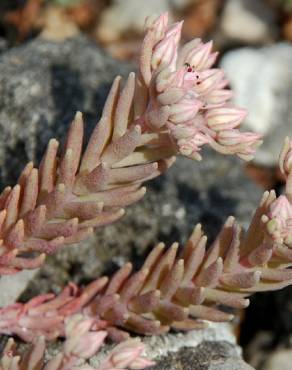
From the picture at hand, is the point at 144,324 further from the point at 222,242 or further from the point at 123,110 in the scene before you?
the point at 123,110

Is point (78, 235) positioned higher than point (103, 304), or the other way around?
point (78, 235)

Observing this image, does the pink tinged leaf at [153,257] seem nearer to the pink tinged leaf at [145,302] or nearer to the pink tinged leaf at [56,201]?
the pink tinged leaf at [145,302]

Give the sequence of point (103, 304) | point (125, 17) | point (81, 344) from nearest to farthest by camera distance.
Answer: point (81, 344)
point (103, 304)
point (125, 17)

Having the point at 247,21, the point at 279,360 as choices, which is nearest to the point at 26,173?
the point at 279,360

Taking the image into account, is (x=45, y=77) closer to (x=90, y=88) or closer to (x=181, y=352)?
(x=90, y=88)

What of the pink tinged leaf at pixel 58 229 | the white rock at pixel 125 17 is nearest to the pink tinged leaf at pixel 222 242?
the pink tinged leaf at pixel 58 229

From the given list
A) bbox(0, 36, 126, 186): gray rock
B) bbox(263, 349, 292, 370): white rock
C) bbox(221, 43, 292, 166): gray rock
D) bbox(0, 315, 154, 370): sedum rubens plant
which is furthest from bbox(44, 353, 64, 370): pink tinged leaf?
bbox(221, 43, 292, 166): gray rock

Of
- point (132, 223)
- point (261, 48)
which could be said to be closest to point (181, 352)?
point (132, 223)
